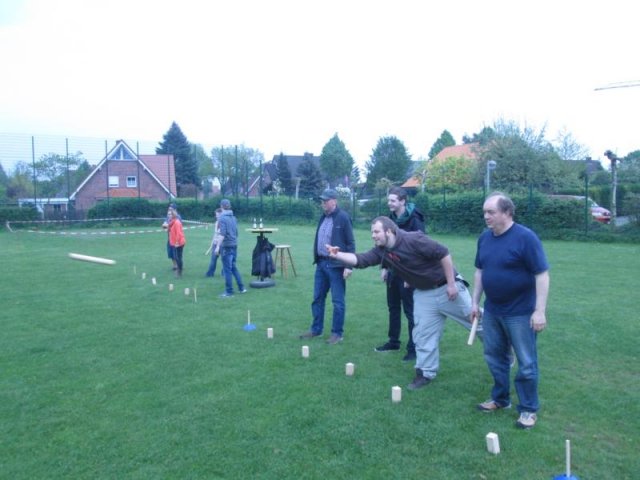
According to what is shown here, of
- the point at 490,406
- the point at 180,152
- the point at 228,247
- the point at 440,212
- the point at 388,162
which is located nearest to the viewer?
the point at 490,406

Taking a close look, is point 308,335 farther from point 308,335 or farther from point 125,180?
point 125,180

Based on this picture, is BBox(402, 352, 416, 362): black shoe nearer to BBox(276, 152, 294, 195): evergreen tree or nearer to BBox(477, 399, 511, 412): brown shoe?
BBox(477, 399, 511, 412): brown shoe

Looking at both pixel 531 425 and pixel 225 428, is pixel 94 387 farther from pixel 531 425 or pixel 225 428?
pixel 531 425

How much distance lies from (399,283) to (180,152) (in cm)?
5673

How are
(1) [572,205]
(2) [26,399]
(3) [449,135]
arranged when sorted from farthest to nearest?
(3) [449,135]
(1) [572,205]
(2) [26,399]

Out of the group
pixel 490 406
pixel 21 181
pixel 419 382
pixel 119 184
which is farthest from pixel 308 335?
pixel 21 181

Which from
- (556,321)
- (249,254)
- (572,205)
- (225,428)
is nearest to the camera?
(225,428)

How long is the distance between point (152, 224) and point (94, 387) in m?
29.7

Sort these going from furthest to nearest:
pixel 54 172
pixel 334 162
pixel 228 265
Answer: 1. pixel 334 162
2. pixel 54 172
3. pixel 228 265

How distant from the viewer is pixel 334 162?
2667 inches

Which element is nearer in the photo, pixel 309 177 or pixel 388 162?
pixel 309 177

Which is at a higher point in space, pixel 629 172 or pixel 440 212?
pixel 629 172

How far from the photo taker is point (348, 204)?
32.8 metres

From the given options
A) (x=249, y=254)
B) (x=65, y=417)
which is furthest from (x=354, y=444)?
(x=249, y=254)
